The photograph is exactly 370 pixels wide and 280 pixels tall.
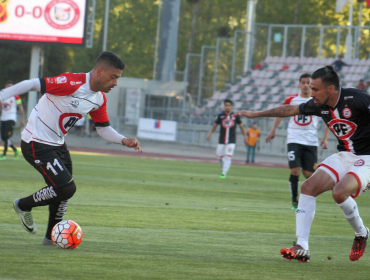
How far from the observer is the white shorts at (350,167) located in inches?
289

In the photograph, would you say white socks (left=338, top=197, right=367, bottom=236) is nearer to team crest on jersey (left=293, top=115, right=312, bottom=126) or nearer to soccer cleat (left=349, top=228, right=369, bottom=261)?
soccer cleat (left=349, top=228, right=369, bottom=261)

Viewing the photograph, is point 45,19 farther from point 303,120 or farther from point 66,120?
point 66,120

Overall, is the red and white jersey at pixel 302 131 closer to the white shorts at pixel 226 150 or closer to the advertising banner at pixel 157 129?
the white shorts at pixel 226 150

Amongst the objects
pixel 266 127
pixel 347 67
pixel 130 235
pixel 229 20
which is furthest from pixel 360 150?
pixel 229 20

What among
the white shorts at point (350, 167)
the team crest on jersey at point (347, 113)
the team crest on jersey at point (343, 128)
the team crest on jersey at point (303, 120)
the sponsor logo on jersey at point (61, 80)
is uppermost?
the sponsor logo on jersey at point (61, 80)

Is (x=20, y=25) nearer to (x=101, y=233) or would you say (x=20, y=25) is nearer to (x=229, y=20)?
(x=101, y=233)

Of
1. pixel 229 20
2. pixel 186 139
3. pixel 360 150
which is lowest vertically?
pixel 186 139

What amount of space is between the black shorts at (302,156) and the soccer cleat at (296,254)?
5.91m

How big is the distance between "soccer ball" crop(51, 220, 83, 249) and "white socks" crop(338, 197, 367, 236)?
2882mm

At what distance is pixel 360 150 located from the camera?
757cm

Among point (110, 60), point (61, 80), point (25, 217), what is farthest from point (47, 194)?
point (110, 60)

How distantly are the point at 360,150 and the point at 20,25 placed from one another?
2982cm

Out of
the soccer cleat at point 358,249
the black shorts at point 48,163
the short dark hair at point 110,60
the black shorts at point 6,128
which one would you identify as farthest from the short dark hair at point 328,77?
the black shorts at point 6,128

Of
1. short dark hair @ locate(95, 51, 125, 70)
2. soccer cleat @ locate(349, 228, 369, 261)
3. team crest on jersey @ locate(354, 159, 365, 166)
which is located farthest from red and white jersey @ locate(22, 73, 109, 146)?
soccer cleat @ locate(349, 228, 369, 261)
